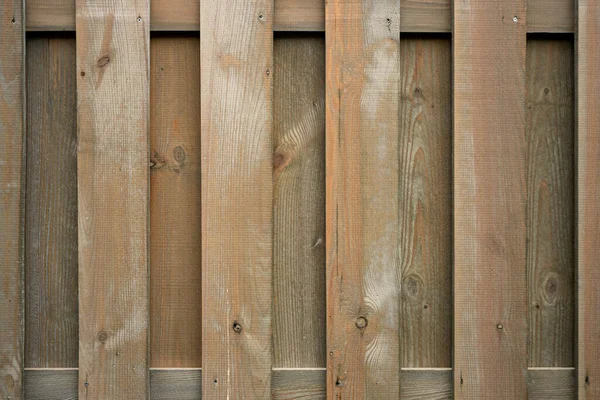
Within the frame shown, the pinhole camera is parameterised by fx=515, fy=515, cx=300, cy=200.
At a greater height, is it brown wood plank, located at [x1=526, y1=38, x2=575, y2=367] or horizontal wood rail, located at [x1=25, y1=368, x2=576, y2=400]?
brown wood plank, located at [x1=526, y1=38, x2=575, y2=367]

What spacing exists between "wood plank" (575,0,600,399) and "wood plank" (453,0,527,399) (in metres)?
0.18

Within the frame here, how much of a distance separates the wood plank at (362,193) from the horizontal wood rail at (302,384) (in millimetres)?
82

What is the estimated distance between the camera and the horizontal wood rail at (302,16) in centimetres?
166

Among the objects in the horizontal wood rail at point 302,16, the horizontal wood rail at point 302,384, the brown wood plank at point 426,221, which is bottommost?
the horizontal wood rail at point 302,384

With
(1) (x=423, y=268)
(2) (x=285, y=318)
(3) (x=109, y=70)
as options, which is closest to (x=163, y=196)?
(3) (x=109, y=70)

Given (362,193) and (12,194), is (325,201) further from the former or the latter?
(12,194)

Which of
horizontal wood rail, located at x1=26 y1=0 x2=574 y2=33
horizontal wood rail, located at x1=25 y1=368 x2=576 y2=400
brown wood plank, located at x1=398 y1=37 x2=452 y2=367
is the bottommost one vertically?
horizontal wood rail, located at x1=25 y1=368 x2=576 y2=400

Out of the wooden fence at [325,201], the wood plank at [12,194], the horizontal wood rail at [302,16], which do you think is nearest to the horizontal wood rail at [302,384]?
the wooden fence at [325,201]

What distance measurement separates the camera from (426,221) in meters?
1.70

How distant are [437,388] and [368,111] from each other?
3.00ft

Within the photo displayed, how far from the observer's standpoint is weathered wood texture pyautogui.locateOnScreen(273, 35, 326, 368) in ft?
5.54

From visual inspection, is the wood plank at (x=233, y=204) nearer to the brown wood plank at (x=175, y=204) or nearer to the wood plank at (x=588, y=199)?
the brown wood plank at (x=175, y=204)

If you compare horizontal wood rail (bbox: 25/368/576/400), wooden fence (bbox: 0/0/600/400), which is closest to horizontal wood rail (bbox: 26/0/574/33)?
wooden fence (bbox: 0/0/600/400)

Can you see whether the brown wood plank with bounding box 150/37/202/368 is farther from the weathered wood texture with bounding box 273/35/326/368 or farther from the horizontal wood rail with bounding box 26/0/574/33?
the weathered wood texture with bounding box 273/35/326/368
